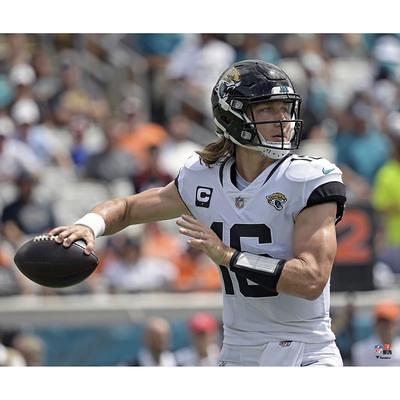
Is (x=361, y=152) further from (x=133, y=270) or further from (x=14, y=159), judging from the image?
(x=14, y=159)

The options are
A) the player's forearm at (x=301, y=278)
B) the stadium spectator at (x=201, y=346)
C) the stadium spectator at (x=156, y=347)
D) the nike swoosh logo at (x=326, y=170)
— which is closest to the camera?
the player's forearm at (x=301, y=278)

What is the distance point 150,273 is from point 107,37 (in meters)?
3.71

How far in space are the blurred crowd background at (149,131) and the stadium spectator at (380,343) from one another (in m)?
0.56

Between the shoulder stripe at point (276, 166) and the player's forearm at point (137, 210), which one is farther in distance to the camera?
the player's forearm at point (137, 210)

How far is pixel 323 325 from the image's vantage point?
4508 millimetres

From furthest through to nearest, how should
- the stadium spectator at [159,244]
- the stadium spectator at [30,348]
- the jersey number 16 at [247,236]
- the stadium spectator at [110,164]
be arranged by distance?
1. the stadium spectator at [110,164]
2. the stadium spectator at [159,244]
3. the stadium spectator at [30,348]
4. the jersey number 16 at [247,236]

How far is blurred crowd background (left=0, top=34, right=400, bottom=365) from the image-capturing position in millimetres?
9328

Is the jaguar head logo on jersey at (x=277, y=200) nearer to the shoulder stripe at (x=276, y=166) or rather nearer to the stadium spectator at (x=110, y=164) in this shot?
the shoulder stripe at (x=276, y=166)

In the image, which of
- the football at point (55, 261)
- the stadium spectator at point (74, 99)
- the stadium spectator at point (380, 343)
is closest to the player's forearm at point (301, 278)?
the football at point (55, 261)

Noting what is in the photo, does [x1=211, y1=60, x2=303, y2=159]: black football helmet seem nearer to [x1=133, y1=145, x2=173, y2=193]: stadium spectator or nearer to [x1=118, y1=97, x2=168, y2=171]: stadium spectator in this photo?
[x1=133, y1=145, x2=173, y2=193]: stadium spectator

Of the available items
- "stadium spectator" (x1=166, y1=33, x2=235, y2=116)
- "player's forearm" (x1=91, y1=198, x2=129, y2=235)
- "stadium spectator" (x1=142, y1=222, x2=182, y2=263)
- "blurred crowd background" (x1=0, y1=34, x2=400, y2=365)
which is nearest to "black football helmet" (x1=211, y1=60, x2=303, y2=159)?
"player's forearm" (x1=91, y1=198, x2=129, y2=235)

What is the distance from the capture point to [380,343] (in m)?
7.44

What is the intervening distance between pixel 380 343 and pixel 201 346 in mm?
1356

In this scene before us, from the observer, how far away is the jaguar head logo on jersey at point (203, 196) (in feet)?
15.3
